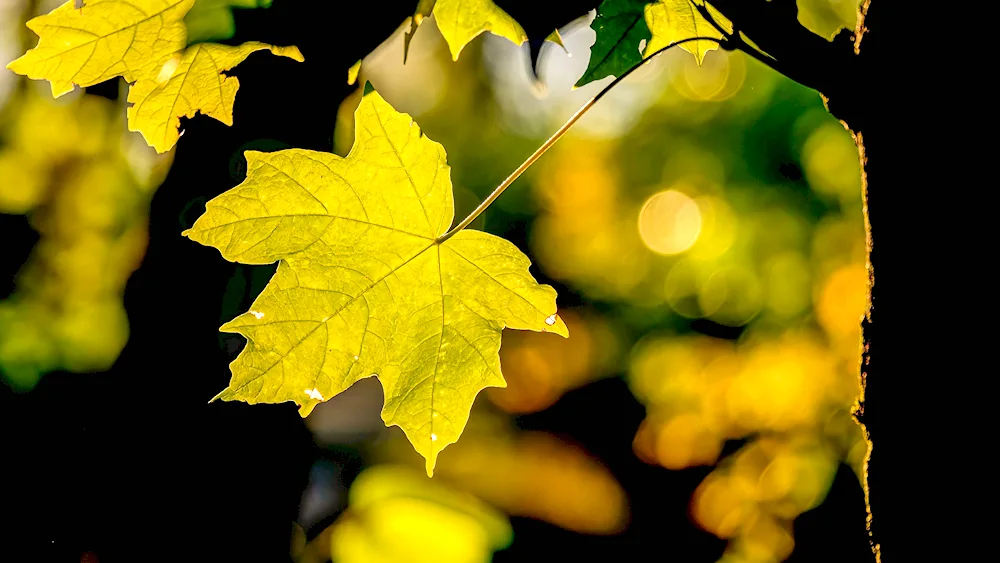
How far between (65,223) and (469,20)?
13.7 ft

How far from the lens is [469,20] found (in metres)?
1.01

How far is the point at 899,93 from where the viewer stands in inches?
29.1

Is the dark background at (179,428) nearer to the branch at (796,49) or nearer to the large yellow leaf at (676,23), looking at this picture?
the large yellow leaf at (676,23)

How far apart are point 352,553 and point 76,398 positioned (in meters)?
2.89

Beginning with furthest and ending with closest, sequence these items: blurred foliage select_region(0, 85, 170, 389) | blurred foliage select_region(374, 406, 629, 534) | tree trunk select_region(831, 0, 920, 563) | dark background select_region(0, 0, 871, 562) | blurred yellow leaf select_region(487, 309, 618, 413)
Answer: blurred yellow leaf select_region(487, 309, 618, 413), blurred foliage select_region(374, 406, 629, 534), blurred foliage select_region(0, 85, 170, 389), dark background select_region(0, 0, 871, 562), tree trunk select_region(831, 0, 920, 563)

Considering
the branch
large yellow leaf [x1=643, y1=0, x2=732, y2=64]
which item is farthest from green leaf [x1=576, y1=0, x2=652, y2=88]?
the branch

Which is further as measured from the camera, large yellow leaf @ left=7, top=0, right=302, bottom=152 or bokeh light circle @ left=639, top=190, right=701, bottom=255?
bokeh light circle @ left=639, top=190, right=701, bottom=255

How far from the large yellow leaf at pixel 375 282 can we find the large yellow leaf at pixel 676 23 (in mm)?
408

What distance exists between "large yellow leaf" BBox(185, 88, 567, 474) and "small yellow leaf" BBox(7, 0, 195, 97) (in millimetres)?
258

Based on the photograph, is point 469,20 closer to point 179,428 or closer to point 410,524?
point 179,428

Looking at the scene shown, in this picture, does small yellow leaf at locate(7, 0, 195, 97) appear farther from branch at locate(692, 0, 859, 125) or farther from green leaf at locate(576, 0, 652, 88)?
branch at locate(692, 0, 859, 125)

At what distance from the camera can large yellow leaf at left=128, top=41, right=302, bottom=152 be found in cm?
104

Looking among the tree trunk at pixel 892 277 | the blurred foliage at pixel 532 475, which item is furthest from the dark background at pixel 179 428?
the blurred foliage at pixel 532 475

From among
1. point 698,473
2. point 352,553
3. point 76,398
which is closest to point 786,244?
point 698,473
